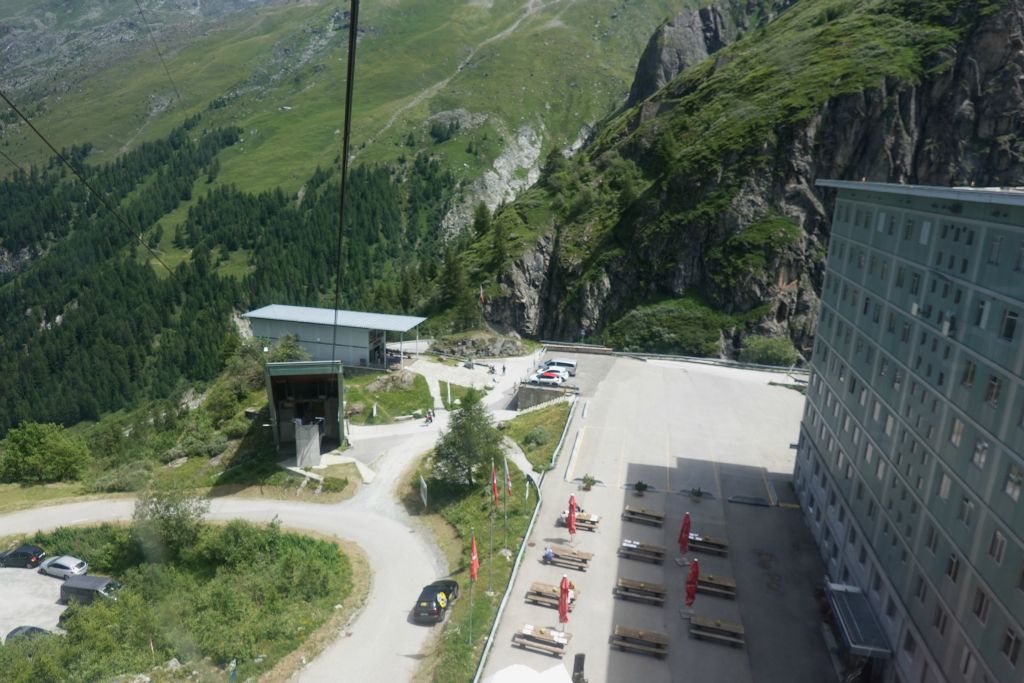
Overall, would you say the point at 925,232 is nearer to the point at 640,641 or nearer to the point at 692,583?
the point at 692,583

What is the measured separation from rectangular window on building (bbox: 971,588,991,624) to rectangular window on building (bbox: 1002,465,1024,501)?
9.45 feet

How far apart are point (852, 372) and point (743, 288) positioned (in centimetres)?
6203

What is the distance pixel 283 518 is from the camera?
37.5 m

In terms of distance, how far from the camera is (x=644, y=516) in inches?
1273

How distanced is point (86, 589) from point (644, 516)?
2788 centimetres

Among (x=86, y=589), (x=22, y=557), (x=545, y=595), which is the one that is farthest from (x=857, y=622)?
(x=22, y=557)

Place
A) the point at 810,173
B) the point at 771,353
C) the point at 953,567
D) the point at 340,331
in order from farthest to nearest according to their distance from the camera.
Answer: the point at 810,173, the point at 771,353, the point at 340,331, the point at 953,567

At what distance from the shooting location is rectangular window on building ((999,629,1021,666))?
51.2 feet

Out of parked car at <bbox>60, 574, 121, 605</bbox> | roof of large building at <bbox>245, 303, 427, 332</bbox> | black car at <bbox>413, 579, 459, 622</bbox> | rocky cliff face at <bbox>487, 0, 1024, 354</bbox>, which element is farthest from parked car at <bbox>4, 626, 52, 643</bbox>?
rocky cliff face at <bbox>487, 0, 1024, 354</bbox>

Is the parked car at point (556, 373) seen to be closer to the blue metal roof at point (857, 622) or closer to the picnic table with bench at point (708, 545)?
the picnic table with bench at point (708, 545)

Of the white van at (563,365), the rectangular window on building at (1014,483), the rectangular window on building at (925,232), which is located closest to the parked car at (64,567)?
the white van at (563,365)

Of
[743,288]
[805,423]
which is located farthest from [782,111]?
[805,423]

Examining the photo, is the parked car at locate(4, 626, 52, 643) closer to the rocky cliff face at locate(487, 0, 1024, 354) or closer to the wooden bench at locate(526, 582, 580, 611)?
the wooden bench at locate(526, 582, 580, 611)

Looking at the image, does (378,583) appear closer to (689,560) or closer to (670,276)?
(689,560)
